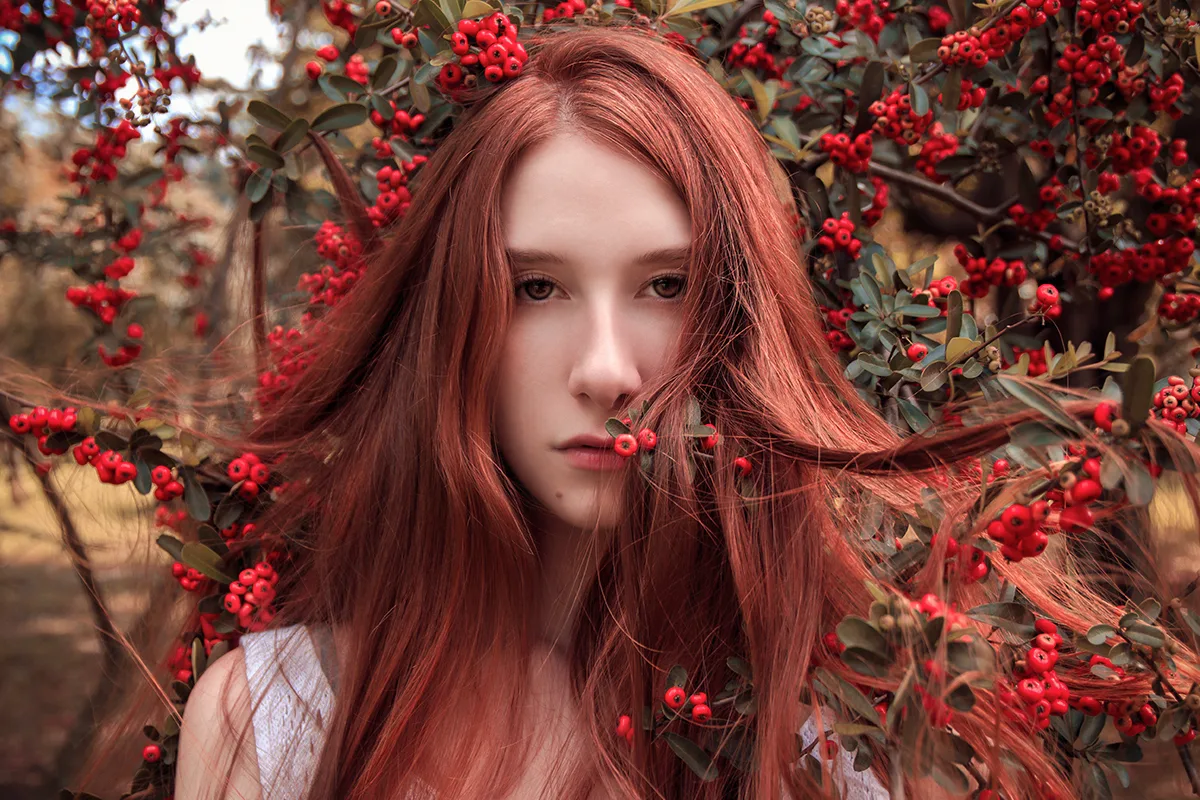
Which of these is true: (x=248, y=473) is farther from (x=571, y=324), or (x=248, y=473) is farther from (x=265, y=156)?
(x=571, y=324)

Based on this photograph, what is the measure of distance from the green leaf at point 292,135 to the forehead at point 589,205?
18.7 inches

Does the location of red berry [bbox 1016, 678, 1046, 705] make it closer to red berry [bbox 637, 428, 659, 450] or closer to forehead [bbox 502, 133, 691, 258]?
red berry [bbox 637, 428, 659, 450]

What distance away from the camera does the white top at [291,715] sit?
146 cm

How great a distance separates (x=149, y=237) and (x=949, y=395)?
187 centimetres

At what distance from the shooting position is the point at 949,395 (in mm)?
1453

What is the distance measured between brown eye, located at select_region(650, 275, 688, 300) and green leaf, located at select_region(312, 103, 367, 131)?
2.07 feet

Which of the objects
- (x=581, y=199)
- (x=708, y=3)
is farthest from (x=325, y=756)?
(x=708, y=3)

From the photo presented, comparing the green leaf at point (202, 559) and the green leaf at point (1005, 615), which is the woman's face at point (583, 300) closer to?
the green leaf at point (1005, 615)

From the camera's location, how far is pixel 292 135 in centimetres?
168

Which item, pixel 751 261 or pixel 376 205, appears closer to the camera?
pixel 751 261

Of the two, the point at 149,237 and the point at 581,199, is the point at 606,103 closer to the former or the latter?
the point at 581,199

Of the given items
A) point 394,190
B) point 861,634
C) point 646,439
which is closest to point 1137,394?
point 861,634

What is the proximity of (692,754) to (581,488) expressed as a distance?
382 millimetres

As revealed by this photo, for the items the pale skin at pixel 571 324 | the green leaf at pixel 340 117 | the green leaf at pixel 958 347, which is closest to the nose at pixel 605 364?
the pale skin at pixel 571 324
